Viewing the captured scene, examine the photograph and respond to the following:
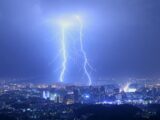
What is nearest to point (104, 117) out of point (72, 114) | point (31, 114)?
point (72, 114)

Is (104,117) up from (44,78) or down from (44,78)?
down

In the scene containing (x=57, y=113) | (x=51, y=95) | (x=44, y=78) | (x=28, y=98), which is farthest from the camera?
(x=44, y=78)

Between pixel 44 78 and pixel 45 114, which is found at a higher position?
pixel 44 78

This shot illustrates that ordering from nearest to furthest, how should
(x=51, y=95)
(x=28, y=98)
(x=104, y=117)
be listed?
(x=104, y=117) → (x=28, y=98) → (x=51, y=95)

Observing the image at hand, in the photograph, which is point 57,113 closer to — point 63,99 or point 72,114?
point 72,114

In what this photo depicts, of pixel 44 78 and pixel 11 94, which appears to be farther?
pixel 44 78

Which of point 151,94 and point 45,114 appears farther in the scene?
point 151,94

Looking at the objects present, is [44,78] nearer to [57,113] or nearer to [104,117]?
[57,113]

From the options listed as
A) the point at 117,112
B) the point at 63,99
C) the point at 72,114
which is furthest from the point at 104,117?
the point at 63,99

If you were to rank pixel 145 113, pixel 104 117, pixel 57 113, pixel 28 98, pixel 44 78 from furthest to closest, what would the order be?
pixel 44 78 < pixel 28 98 < pixel 57 113 < pixel 145 113 < pixel 104 117

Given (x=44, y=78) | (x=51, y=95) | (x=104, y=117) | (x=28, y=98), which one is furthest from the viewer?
(x=44, y=78)
